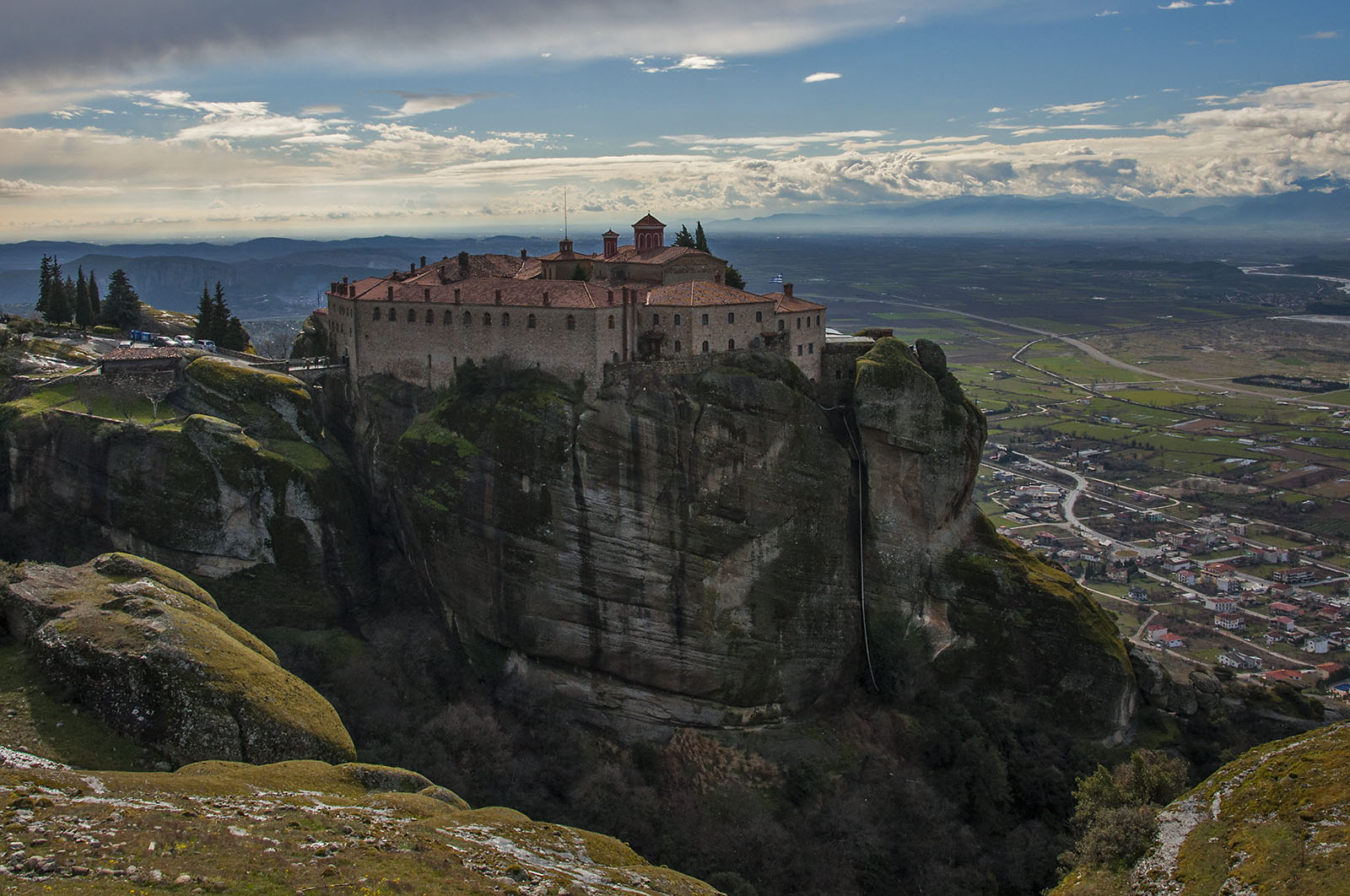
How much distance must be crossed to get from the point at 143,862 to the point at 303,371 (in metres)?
46.0

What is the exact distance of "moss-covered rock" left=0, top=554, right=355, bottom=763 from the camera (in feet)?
101

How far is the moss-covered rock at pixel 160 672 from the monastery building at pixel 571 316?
22218 mm

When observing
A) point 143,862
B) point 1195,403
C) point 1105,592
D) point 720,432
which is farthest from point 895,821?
point 1195,403

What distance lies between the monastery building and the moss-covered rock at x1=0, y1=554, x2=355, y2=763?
72.9 feet

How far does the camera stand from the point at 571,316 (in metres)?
53.1

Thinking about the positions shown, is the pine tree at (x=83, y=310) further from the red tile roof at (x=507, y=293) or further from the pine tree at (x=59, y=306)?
the red tile roof at (x=507, y=293)

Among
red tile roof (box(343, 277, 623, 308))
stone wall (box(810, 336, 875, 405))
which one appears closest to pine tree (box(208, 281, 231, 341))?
red tile roof (box(343, 277, 623, 308))

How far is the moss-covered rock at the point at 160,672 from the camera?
3064cm

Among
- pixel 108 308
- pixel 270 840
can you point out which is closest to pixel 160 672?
pixel 270 840

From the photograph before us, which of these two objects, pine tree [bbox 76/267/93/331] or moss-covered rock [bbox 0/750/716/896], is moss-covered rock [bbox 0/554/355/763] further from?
pine tree [bbox 76/267/93/331]

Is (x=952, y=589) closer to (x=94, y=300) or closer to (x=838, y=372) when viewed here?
(x=838, y=372)

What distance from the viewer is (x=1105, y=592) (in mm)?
92562

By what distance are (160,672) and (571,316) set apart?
27.3m

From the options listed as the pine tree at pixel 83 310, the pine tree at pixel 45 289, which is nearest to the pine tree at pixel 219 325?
the pine tree at pixel 83 310
